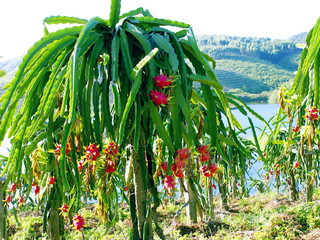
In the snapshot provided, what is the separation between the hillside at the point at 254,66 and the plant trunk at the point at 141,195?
30.4m

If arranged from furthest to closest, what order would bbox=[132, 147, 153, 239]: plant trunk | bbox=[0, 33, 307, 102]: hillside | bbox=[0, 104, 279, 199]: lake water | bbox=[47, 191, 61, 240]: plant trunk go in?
1. bbox=[0, 33, 307, 102]: hillside
2. bbox=[0, 104, 279, 199]: lake water
3. bbox=[47, 191, 61, 240]: plant trunk
4. bbox=[132, 147, 153, 239]: plant trunk

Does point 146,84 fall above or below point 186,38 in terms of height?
below

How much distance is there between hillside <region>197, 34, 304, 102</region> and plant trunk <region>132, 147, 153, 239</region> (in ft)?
99.8

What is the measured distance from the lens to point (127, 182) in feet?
3.32

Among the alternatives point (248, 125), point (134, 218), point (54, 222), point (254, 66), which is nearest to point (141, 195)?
point (134, 218)

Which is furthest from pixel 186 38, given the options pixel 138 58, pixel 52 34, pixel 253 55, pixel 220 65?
pixel 253 55

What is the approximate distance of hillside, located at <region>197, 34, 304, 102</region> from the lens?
36.4 m

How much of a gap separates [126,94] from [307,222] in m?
2.68

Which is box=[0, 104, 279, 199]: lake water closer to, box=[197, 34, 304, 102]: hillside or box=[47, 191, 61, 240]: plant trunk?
box=[47, 191, 61, 240]: plant trunk

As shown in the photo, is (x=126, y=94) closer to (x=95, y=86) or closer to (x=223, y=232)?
(x=95, y=86)

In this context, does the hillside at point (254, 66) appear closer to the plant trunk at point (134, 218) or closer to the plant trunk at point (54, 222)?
the plant trunk at point (54, 222)

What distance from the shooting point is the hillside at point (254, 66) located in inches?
1433

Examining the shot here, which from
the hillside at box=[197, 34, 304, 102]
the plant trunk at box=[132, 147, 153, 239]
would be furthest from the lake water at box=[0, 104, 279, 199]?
the hillside at box=[197, 34, 304, 102]

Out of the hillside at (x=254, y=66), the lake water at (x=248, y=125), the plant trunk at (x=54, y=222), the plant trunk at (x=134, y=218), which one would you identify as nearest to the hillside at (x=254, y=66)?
the hillside at (x=254, y=66)
